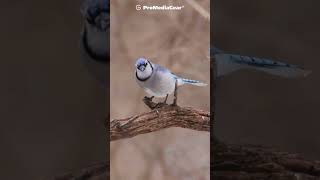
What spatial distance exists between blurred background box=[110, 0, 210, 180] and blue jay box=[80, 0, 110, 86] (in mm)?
18

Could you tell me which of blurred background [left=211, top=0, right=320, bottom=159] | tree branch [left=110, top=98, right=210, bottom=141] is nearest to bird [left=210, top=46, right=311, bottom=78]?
blurred background [left=211, top=0, right=320, bottom=159]

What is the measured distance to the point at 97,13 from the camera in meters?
1.09

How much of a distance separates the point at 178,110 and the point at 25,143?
394mm

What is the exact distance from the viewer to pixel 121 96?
3.57 ft

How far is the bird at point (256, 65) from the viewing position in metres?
1.07

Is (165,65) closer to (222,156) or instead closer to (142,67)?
(142,67)

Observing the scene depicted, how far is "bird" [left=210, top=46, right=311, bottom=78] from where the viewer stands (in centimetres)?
107

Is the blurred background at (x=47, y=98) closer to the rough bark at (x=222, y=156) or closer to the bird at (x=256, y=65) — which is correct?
the rough bark at (x=222, y=156)

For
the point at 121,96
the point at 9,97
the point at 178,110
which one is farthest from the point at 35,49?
the point at 178,110

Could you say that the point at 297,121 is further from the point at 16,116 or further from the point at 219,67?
the point at 16,116

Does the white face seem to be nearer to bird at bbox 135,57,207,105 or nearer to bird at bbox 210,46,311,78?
bird at bbox 135,57,207,105

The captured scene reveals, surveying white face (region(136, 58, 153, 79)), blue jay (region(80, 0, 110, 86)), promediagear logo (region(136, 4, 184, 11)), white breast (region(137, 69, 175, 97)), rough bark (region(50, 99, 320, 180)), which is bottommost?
rough bark (region(50, 99, 320, 180))

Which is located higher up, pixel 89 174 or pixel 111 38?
pixel 111 38

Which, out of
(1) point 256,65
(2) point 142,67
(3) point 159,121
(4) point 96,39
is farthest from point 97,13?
(1) point 256,65
